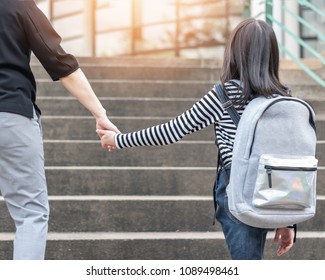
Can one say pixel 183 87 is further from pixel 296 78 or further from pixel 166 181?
pixel 166 181

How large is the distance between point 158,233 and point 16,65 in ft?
5.77

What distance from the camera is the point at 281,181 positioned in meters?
2.72

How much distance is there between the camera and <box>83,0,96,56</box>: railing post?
44.9ft

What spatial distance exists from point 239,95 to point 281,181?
0.38m

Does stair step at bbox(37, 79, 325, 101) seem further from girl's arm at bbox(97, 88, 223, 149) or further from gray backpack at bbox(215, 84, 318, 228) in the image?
gray backpack at bbox(215, 84, 318, 228)

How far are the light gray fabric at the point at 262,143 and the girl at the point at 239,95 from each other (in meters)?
0.09

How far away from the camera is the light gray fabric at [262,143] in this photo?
2.71m

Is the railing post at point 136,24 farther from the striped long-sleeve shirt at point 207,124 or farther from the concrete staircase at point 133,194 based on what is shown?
the striped long-sleeve shirt at point 207,124

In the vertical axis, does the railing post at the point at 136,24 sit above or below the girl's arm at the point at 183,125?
below

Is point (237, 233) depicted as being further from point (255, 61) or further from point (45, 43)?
point (45, 43)

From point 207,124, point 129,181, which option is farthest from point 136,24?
point 207,124

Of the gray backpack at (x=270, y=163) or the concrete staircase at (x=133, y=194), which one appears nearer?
the gray backpack at (x=270, y=163)

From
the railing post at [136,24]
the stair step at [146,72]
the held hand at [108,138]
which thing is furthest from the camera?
the railing post at [136,24]

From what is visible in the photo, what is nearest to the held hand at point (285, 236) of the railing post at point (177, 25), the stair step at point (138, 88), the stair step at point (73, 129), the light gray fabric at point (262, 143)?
the light gray fabric at point (262, 143)
